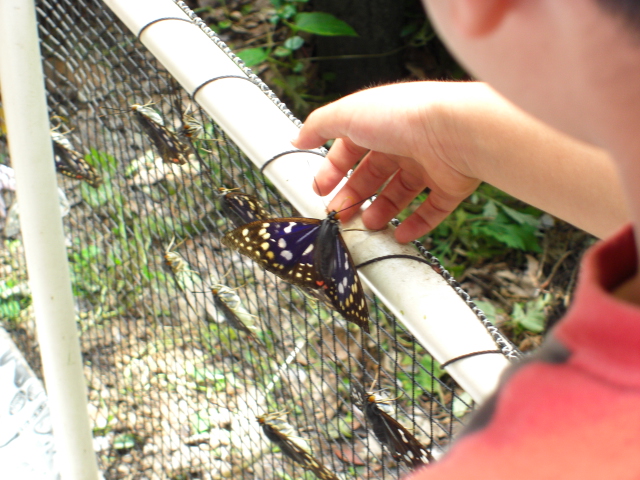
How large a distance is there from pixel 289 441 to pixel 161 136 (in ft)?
1.78

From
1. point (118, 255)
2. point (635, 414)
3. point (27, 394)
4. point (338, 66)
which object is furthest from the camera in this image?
point (338, 66)

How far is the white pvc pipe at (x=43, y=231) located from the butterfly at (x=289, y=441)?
31 cm

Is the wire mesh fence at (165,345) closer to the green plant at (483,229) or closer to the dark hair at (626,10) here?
the green plant at (483,229)

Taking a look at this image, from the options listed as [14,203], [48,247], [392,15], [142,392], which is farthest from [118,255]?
[392,15]

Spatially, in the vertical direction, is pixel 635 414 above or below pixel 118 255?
below

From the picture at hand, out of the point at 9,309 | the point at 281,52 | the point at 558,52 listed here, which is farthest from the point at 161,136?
the point at 281,52

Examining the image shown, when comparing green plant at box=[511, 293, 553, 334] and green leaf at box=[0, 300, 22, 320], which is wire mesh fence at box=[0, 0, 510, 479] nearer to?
green leaf at box=[0, 300, 22, 320]

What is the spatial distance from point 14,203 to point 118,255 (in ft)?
1.12

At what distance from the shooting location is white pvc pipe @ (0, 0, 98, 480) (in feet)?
2.38

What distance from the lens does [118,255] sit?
1739mm

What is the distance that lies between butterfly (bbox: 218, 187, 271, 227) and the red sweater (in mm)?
567

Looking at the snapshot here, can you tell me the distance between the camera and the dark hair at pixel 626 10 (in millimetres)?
212

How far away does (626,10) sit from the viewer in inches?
8.4

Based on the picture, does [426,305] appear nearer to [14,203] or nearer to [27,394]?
[27,394]
